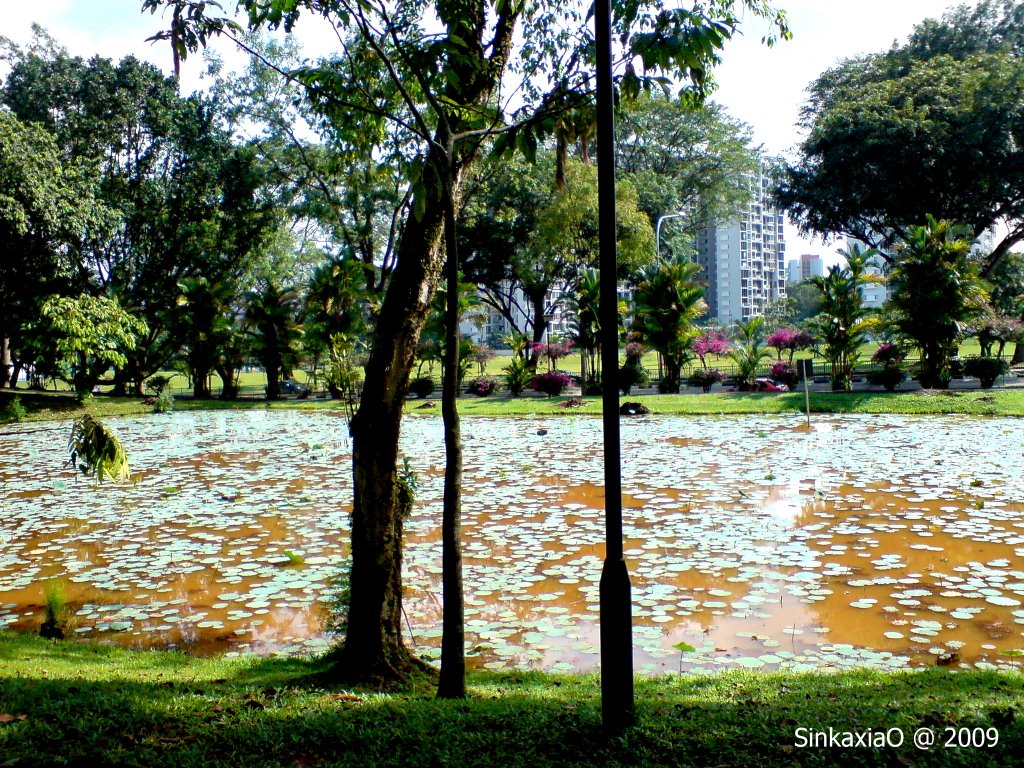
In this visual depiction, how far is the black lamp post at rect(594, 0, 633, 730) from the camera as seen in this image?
12.0 ft

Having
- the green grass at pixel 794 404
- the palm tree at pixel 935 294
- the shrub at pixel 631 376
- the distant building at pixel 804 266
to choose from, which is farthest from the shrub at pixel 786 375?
the distant building at pixel 804 266

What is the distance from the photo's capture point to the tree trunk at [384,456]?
4.69 meters

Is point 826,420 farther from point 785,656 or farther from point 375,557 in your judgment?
point 375,557

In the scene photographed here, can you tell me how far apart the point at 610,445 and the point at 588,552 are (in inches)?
172

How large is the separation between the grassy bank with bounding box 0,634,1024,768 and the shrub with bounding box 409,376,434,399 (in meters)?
23.5

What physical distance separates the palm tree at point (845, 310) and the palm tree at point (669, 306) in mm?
3524

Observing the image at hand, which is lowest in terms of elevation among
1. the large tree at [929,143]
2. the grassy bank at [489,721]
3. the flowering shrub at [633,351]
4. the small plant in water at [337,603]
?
the small plant in water at [337,603]

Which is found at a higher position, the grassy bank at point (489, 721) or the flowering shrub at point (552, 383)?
the flowering shrub at point (552, 383)

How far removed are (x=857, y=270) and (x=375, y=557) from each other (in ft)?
70.4

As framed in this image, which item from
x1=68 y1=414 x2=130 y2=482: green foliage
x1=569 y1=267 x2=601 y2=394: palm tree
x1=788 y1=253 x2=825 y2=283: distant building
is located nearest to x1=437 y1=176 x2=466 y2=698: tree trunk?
x1=68 y1=414 x2=130 y2=482: green foliage

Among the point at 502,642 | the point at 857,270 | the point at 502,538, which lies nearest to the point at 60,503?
the point at 502,538

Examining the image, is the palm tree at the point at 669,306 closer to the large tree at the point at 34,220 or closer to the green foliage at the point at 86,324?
the green foliage at the point at 86,324

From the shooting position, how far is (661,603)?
6.36m

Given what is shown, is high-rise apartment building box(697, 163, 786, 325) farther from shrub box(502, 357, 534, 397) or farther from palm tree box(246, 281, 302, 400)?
shrub box(502, 357, 534, 397)
